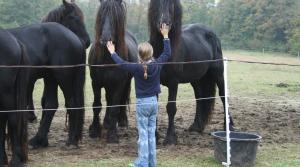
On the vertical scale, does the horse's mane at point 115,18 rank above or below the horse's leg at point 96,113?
above

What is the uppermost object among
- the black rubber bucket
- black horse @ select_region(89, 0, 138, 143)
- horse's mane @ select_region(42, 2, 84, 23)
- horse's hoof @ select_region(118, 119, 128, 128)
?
horse's mane @ select_region(42, 2, 84, 23)

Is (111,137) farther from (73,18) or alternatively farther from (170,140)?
(73,18)

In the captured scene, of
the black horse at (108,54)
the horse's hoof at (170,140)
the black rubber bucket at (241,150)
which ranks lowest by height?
the horse's hoof at (170,140)

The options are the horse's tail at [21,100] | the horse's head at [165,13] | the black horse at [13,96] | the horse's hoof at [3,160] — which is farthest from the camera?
the horse's head at [165,13]

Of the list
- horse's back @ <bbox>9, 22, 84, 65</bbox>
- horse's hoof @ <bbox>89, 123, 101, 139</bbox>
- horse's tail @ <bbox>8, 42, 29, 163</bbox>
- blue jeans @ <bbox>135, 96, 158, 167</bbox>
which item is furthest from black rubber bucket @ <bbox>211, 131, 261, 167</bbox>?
horse's back @ <bbox>9, 22, 84, 65</bbox>

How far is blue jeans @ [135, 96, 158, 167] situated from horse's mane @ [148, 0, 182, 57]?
202 cm

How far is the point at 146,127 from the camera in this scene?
5.59 m

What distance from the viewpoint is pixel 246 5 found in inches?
2199

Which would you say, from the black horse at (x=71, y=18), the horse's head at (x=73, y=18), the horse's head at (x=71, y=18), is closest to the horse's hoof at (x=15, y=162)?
the black horse at (x=71, y=18)

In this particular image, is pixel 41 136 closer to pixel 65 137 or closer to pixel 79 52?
pixel 65 137

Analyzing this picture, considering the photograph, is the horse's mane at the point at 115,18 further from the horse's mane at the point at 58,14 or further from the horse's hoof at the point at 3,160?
the horse's hoof at the point at 3,160

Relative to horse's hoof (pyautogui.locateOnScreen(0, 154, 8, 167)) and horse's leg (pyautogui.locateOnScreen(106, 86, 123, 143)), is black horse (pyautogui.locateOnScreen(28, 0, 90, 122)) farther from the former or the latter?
horse's hoof (pyautogui.locateOnScreen(0, 154, 8, 167))

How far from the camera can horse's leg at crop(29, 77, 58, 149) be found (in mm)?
7117

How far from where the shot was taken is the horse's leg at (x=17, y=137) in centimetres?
549
